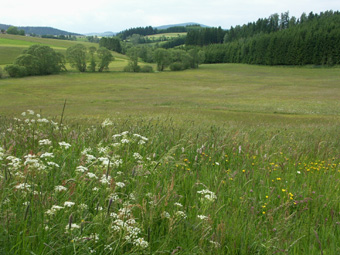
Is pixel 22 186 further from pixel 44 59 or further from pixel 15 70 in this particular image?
pixel 44 59

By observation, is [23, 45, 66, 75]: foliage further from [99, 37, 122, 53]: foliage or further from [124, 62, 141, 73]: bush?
[99, 37, 122, 53]: foliage

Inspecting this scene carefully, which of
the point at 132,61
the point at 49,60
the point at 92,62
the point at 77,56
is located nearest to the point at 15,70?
the point at 49,60

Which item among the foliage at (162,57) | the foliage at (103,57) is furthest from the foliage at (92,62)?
the foliage at (162,57)

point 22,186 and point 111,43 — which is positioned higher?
point 111,43

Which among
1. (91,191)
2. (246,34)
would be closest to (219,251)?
(91,191)

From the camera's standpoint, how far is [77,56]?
349 feet

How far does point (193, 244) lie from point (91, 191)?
1279mm

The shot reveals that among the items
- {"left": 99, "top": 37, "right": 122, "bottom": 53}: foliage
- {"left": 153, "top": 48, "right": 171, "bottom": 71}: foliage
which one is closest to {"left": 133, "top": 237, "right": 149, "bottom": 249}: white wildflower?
{"left": 153, "top": 48, "right": 171, "bottom": 71}: foliage

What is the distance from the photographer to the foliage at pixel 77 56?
106 m

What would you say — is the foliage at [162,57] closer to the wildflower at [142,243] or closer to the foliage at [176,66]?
the foliage at [176,66]

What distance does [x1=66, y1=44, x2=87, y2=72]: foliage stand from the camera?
106 metres

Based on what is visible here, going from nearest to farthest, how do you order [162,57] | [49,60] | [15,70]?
[15,70]
[49,60]
[162,57]

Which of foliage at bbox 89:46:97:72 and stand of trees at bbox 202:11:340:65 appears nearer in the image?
foliage at bbox 89:46:97:72

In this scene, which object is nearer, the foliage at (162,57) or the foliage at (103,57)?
the foliage at (103,57)
